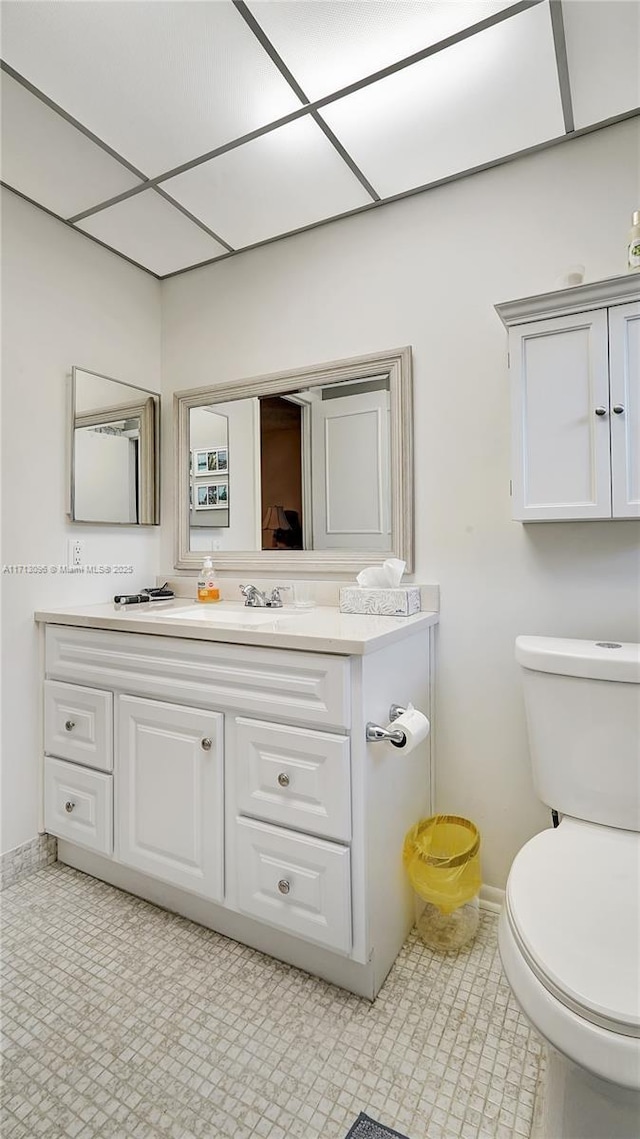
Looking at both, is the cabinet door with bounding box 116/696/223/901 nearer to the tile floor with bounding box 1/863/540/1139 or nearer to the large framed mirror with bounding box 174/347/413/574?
the tile floor with bounding box 1/863/540/1139

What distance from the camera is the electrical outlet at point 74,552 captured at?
1957mm

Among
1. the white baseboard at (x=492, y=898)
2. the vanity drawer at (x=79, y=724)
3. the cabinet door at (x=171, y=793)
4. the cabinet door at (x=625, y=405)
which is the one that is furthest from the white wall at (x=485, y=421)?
the vanity drawer at (x=79, y=724)

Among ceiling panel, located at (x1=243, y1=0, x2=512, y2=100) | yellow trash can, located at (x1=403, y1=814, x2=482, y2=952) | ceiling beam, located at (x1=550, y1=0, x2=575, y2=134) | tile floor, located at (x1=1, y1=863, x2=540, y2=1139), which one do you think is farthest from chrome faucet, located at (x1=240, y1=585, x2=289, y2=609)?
ceiling beam, located at (x1=550, y1=0, x2=575, y2=134)

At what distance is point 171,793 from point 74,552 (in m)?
0.97

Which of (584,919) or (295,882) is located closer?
(584,919)

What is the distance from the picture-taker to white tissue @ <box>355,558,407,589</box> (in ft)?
5.38

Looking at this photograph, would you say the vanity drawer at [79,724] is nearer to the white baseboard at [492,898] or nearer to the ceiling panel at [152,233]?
the white baseboard at [492,898]

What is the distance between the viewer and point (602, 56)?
1247 millimetres

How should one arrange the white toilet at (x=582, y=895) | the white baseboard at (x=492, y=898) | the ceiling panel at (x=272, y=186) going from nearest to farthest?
1. the white toilet at (x=582, y=895)
2. the ceiling panel at (x=272, y=186)
3. the white baseboard at (x=492, y=898)

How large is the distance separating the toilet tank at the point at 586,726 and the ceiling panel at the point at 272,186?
1.50 metres

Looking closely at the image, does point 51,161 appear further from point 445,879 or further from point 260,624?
point 445,879

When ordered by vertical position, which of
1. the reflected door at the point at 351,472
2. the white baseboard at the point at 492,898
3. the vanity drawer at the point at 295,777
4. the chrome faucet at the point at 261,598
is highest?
the reflected door at the point at 351,472

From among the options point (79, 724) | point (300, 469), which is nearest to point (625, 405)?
point (300, 469)

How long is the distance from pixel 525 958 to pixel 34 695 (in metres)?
1.65
